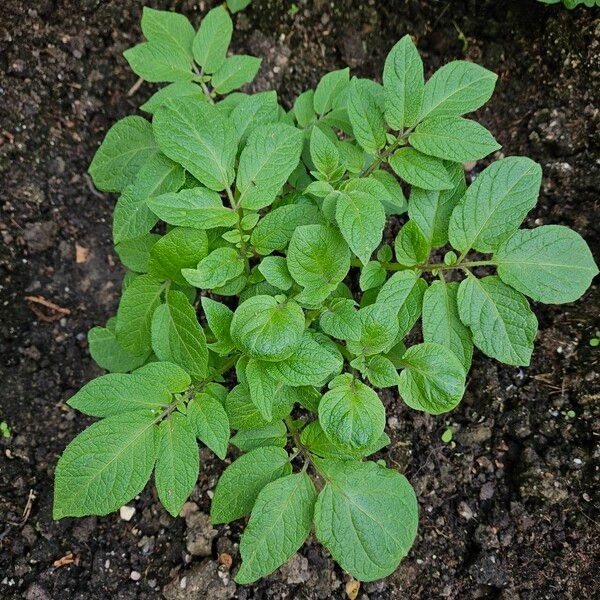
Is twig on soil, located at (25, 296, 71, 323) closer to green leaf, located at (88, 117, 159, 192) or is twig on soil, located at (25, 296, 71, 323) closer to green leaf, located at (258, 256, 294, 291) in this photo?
green leaf, located at (88, 117, 159, 192)

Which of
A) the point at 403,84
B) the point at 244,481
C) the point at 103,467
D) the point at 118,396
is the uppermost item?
the point at 403,84

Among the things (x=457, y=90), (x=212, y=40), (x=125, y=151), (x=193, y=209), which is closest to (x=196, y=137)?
(x=193, y=209)

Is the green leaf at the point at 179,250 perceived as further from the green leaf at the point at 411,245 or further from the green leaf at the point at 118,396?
the green leaf at the point at 411,245

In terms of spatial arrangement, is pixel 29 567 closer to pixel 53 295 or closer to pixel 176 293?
pixel 53 295

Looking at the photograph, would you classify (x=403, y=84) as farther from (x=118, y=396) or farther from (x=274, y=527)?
(x=274, y=527)

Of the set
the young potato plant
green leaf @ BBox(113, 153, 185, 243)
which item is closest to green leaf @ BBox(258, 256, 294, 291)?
the young potato plant

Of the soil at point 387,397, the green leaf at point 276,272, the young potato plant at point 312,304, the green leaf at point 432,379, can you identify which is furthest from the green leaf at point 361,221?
the soil at point 387,397
